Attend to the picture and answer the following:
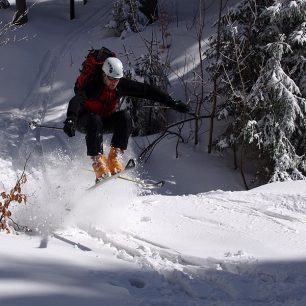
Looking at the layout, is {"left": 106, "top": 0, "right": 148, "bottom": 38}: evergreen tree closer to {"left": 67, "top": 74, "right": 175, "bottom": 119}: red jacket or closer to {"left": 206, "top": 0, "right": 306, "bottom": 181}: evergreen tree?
{"left": 206, "top": 0, "right": 306, "bottom": 181}: evergreen tree

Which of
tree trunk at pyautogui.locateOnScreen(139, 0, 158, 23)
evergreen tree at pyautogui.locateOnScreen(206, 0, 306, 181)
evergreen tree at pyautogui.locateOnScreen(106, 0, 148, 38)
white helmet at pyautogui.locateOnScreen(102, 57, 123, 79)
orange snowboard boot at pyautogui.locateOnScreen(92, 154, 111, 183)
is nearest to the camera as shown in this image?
white helmet at pyautogui.locateOnScreen(102, 57, 123, 79)

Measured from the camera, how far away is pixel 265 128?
1043 centimetres

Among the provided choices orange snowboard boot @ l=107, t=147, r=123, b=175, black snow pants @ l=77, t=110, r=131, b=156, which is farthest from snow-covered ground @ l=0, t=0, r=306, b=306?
black snow pants @ l=77, t=110, r=131, b=156

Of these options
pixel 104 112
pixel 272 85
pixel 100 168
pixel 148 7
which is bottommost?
pixel 100 168

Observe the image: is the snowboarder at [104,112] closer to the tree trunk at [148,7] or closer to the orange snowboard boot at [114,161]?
the orange snowboard boot at [114,161]

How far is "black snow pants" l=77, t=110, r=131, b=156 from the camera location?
19.9 feet

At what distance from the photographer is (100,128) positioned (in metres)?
6.12

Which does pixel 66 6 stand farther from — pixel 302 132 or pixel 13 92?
pixel 302 132

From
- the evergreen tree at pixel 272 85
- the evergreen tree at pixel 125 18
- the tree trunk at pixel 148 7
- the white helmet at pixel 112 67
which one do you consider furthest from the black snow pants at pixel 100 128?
the tree trunk at pixel 148 7

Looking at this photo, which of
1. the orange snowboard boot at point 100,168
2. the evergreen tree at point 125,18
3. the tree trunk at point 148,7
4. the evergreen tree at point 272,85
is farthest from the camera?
the tree trunk at point 148,7

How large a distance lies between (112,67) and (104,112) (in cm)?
73

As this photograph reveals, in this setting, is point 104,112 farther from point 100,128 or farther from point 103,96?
point 100,128

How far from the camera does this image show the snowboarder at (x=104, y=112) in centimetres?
593

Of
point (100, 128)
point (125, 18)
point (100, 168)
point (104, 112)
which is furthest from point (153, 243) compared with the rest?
point (125, 18)
